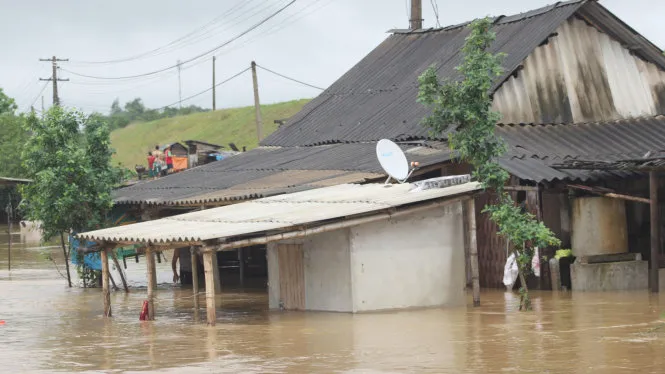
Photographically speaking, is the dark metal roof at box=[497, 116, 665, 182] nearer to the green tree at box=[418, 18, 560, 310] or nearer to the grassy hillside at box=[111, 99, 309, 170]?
the green tree at box=[418, 18, 560, 310]

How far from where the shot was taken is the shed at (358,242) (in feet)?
58.5

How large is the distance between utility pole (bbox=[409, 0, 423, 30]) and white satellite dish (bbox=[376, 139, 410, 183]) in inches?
507

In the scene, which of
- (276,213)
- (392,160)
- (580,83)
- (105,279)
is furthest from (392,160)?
(580,83)

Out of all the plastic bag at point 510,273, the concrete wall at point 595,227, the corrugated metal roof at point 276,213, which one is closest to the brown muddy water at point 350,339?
the plastic bag at point 510,273

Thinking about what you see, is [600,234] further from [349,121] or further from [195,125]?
[195,125]

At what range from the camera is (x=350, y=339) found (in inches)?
614

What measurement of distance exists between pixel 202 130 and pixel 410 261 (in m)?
62.4

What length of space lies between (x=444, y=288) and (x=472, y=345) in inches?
175

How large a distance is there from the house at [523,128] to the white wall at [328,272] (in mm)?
3172

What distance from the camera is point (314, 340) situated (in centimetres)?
1566

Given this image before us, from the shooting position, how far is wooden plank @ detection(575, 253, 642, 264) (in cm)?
2123

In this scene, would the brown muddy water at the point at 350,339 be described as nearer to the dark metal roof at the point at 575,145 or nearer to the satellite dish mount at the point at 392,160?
the dark metal roof at the point at 575,145

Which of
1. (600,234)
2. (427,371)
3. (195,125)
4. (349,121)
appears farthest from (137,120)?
(427,371)

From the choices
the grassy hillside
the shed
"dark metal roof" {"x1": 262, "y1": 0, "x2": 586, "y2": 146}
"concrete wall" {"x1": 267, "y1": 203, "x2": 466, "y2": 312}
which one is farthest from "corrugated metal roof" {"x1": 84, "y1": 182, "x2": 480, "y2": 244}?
the grassy hillside
